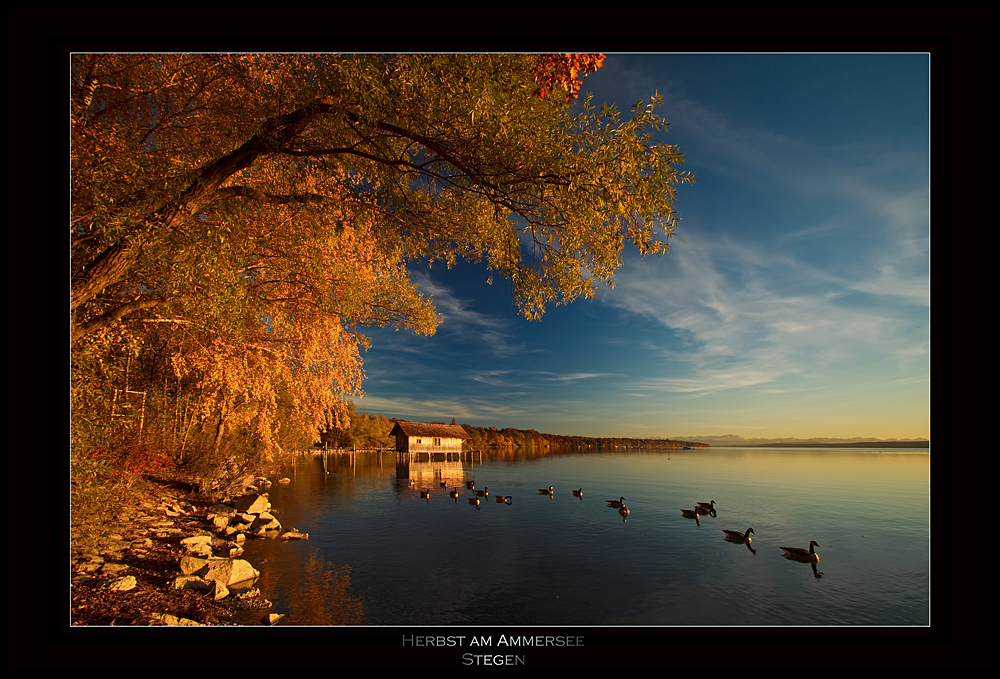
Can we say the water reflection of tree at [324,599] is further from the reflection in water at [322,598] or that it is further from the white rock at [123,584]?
the white rock at [123,584]

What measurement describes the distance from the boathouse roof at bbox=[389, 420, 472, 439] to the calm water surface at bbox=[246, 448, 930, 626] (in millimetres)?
27753

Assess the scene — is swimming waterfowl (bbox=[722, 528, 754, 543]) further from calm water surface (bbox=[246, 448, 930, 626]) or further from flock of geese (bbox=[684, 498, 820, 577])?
calm water surface (bbox=[246, 448, 930, 626])

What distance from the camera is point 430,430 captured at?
185ft

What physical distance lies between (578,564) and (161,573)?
10.3 m

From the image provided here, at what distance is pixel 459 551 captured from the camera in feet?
42.7

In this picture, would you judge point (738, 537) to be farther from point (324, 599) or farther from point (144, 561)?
point (144, 561)

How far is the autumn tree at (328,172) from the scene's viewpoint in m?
4.37

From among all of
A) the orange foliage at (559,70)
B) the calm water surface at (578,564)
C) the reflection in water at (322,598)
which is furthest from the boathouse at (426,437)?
the orange foliage at (559,70)

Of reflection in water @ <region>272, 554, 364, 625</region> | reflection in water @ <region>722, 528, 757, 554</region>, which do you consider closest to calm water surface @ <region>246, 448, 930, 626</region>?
reflection in water @ <region>272, 554, 364, 625</region>

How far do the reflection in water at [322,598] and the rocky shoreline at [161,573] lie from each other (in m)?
0.53
